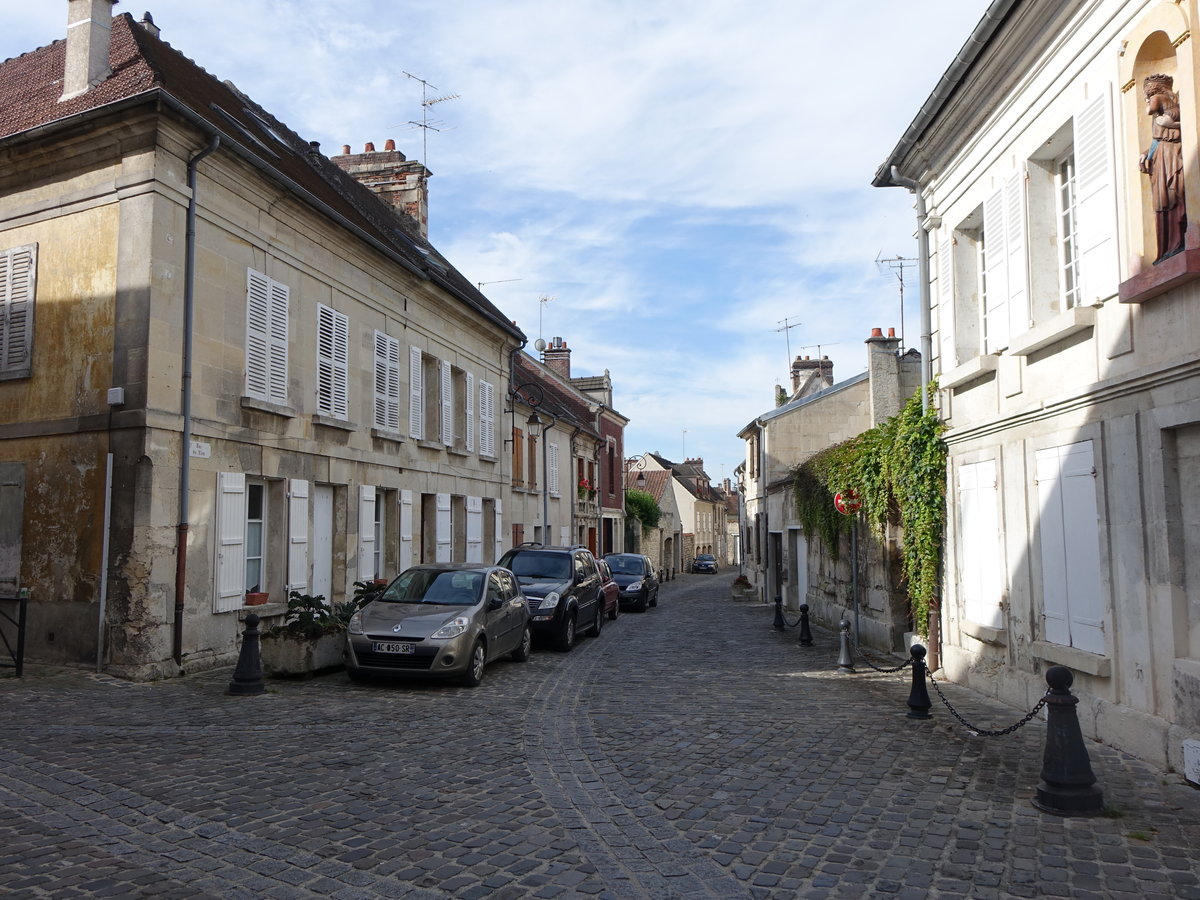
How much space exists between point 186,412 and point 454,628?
4.28m

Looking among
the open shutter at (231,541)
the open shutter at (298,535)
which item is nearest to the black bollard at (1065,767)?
the open shutter at (231,541)

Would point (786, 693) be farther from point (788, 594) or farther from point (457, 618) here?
point (788, 594)

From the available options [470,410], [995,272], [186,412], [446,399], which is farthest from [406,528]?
[995,272]

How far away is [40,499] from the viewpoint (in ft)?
37.9

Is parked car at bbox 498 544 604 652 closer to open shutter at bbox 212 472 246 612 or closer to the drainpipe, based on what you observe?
open shutter at bbox 212 472 246 612

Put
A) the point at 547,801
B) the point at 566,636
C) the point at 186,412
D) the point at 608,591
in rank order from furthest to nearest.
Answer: the point at 608,591 → the point at 566,636 → the point at 186,412 → the point at 547,801

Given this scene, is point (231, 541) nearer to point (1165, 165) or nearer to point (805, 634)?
point (805, 634)

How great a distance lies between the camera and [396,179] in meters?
24.6

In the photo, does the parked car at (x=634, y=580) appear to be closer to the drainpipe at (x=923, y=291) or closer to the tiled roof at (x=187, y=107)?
the tiled roof at (x=187, y=107)

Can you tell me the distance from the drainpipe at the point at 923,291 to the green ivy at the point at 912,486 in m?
0.21

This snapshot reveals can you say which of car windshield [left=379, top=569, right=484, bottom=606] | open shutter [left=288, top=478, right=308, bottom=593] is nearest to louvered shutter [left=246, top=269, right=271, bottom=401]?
open shutter [left=288, top=478, right=308, bottom=593]

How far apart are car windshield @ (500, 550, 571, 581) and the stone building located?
6.90m

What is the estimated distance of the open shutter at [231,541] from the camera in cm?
1197

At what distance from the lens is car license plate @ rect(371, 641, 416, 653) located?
10.4m
